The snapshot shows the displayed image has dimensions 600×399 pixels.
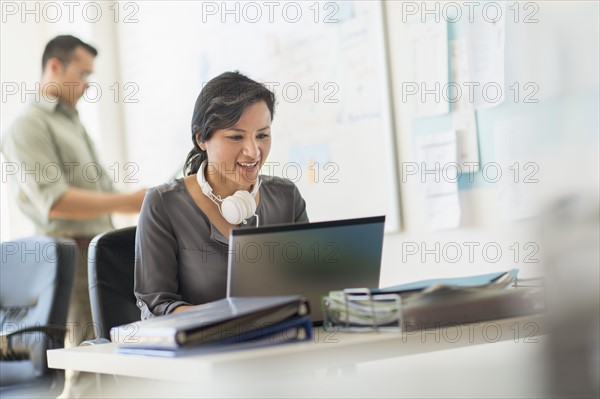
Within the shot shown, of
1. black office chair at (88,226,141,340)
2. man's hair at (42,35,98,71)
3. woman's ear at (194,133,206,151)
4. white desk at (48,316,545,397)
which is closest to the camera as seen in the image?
white desk at (48,316,545,397)

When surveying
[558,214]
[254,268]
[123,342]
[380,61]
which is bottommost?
[123,342]

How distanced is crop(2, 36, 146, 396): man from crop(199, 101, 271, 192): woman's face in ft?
3.93

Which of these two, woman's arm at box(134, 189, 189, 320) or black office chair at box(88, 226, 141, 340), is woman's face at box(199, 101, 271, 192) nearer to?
woman's arm at box(134, 189, 189, 320)

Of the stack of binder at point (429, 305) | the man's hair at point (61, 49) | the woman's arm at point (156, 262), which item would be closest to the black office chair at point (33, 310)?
the woman's arm at point (156, 262)

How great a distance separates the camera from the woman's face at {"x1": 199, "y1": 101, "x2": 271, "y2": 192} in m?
1.97

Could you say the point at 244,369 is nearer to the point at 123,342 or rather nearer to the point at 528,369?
the point at 123,342

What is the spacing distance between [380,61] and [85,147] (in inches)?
54.4

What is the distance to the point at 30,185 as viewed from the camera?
10.3ft

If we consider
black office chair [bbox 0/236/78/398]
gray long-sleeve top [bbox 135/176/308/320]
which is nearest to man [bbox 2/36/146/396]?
black office chair [bbox 0/236/78/398]

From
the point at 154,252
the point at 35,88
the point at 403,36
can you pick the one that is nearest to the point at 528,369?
the point at 154,252

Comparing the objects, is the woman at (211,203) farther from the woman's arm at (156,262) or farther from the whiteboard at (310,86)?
the whiteboard at (310,86)

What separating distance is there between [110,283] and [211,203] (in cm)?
32

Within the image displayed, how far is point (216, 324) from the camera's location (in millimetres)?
1097

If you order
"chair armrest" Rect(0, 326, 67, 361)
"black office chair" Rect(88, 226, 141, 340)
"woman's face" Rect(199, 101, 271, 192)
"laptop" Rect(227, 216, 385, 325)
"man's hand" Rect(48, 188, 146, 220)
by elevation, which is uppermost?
"woman's face" Rect(199, 101, 271, 192)
